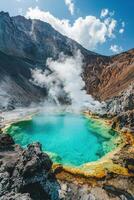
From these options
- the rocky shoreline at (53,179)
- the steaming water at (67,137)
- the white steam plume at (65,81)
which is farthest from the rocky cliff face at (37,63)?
the rocky shoreline at (53,179)

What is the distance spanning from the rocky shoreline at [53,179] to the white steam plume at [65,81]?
5093 centimetres

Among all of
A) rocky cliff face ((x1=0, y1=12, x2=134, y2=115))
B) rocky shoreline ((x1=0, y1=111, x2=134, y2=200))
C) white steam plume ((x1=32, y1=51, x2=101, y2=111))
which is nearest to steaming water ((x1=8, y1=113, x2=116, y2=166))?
rocky shoreline ((x1=0, y1=111, x2=134, y2=200))

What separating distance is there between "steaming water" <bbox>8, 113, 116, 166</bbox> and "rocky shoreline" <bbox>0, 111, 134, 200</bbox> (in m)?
5.78

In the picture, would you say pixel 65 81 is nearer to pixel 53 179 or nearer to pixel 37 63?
pixel 37 63

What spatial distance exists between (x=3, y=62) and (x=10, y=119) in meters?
44.1

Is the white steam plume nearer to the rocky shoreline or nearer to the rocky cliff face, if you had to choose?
the rocky cliff face

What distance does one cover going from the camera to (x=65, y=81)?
11481cm

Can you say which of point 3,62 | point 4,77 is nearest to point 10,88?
point 4,77

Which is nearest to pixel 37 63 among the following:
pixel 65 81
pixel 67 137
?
pixel 65 81

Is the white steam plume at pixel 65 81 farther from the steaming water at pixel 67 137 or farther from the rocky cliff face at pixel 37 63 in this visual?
the steaming water at pixel 67 137

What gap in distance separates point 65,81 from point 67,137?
63.4 meters

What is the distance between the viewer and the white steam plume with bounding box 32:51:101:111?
3855 inches

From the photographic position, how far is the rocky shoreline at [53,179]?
25641mm

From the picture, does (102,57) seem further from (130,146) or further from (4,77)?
(130,146)
